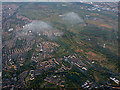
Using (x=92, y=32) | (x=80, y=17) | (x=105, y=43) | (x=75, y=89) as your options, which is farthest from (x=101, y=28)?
(x=75, y=89)

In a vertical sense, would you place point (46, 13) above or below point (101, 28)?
above

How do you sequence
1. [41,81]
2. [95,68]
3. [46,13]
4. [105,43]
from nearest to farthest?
[41,81]
[95,68]
[105,43]
[46,13]

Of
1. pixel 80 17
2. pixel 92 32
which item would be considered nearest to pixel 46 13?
pixel 80 17

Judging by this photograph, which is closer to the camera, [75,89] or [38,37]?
[75,89]

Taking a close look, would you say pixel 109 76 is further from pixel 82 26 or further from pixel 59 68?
pixel 82 26

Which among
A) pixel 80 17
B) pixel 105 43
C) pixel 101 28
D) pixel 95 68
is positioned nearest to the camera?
pixel 95 68

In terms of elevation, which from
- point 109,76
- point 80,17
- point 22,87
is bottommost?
point 22,87
